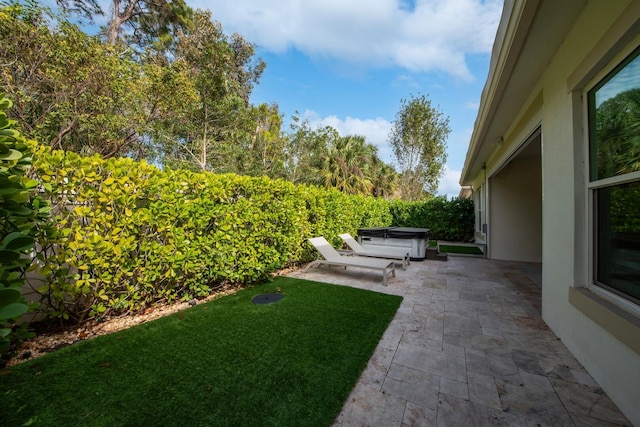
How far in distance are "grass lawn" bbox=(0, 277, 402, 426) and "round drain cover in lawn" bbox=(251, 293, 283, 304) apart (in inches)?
20.7

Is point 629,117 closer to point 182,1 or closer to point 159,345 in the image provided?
point 159,345

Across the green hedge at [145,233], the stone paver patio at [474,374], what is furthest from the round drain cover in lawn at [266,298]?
the stone paver patio at [474,374]

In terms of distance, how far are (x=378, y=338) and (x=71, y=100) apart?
12.4 metres

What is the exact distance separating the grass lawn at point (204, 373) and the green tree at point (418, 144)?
16887 mm

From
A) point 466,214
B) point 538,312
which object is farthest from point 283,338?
point 466,214

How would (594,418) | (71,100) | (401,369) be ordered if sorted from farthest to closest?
(71,100)
(401,369)
(594,418)

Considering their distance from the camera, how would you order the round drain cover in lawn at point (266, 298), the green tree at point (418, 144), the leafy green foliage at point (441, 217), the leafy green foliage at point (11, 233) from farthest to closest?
the green tree at point (418, 144) < the leafy green foliage at point (441, 217) < the round drain cover in lawn at point (266, 298) < the leafy green foliage at point (11, 233)

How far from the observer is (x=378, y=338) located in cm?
307

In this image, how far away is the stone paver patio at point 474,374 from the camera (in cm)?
195

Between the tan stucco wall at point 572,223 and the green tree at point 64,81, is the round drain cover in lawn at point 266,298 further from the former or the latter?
the green tree at point 64,81

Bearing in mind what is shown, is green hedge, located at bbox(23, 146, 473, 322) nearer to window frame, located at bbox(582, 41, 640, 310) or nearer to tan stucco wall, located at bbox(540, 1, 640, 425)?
tan stucco wall, located at bbox(540, 1, 640, 425)

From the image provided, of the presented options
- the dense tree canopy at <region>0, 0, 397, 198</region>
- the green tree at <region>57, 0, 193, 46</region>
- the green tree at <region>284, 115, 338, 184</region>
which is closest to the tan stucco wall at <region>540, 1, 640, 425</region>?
the dense tree canopy at <region>0, 0, 397, 198</region>

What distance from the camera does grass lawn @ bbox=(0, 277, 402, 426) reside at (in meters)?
1.90

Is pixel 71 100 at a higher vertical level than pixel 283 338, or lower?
higher
